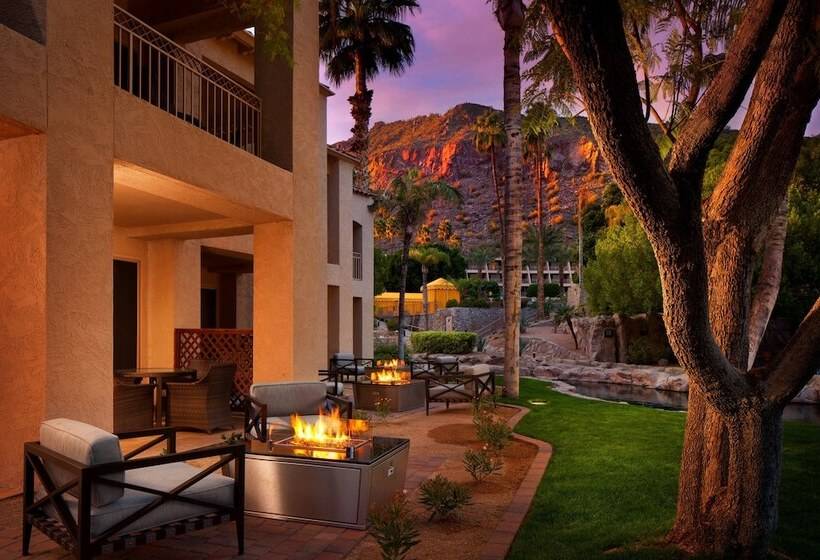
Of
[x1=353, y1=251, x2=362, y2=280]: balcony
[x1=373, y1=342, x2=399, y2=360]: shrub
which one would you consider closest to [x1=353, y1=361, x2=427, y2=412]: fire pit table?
[x1=353, y1=251, x2=362, y2=280]: balcony

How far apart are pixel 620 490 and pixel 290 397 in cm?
347

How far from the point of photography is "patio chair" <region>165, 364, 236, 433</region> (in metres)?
7.94

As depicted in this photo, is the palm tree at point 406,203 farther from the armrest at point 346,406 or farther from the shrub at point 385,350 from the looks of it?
the armrest at point 346,406

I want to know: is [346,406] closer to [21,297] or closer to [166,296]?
[21,297]

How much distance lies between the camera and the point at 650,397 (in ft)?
53.8

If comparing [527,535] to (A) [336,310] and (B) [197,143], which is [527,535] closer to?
(B) [197,143]

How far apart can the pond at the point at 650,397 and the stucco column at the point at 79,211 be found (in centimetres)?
1221

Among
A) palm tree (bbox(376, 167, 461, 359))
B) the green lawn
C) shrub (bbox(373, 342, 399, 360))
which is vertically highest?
palm tree (bbox(376, 167, 461, 359))

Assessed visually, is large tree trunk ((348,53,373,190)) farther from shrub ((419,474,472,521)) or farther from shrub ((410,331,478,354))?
shrub ((419,474,472,521))

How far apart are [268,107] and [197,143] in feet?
7.71

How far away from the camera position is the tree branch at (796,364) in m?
3.41

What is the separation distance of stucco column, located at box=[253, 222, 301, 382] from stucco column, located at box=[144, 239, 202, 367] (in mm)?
2966

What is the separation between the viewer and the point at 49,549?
389cm

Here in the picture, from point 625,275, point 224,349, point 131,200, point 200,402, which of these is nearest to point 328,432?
point 200,402
